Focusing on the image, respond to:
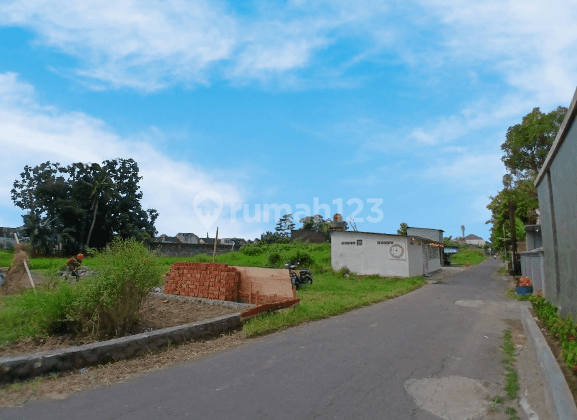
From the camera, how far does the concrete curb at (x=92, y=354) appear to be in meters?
4.75

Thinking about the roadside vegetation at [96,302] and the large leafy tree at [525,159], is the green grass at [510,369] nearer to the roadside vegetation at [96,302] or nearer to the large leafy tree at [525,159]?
the roadside vegetation at [96,302]

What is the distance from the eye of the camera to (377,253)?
75.5 feet

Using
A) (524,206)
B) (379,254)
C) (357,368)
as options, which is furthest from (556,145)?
(524,206)

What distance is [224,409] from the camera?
3930 millimetres

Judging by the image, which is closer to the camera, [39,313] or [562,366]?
[562,366]

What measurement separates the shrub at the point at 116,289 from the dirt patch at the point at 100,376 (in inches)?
40.1

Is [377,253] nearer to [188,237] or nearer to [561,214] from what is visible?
[561,214]

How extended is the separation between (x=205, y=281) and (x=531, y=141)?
28731 millimetres

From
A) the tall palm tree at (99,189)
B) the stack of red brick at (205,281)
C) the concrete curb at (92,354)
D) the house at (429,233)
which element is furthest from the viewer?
the house at (429,233)

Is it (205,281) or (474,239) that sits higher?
(474,239)

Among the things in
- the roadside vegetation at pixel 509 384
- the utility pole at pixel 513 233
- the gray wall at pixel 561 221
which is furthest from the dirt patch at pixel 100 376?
the utility pole at pixel 513 233

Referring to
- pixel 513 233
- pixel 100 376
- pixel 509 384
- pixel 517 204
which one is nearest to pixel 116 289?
pixel 100 376

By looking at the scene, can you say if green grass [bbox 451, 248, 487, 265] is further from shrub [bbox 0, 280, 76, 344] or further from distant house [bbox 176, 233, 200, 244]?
shrub [bbox 0, 280, 76, 344]

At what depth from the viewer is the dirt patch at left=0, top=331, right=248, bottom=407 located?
14.2 ft
